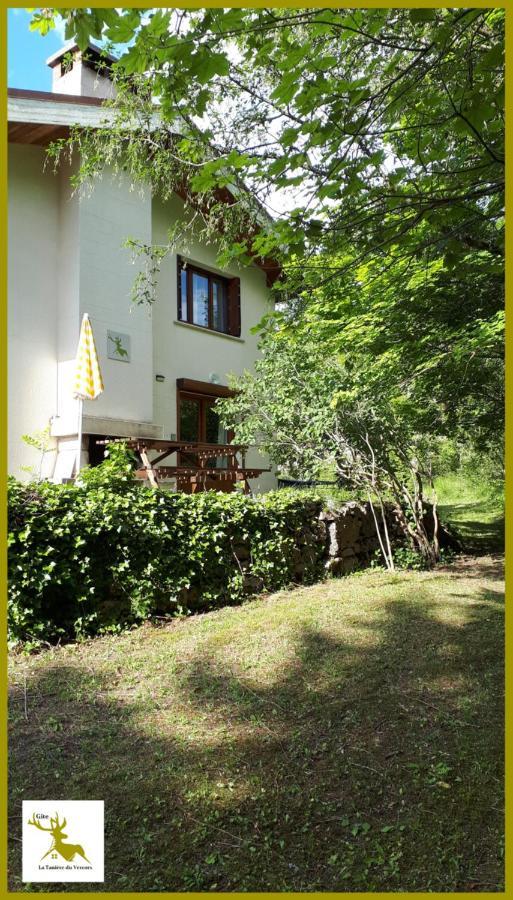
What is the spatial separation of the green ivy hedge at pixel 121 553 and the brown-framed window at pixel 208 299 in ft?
22.0

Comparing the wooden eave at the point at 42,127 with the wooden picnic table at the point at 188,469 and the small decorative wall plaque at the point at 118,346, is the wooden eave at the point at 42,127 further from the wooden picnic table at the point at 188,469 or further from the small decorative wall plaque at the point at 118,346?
the wooden picnic table at the point at 188,469

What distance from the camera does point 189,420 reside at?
12195mm

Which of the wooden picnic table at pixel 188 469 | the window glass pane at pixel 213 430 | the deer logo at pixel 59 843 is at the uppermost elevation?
the window glass pane at pixel 213 430

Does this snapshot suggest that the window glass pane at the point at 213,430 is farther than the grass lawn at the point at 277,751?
Yes

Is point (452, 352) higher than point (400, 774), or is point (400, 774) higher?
point (452, 352)

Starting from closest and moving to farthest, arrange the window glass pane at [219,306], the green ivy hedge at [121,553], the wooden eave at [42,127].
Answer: the green ivy hedge at [121,553] → the wooden eave at [42,127] → the window glass pane at [219,306]

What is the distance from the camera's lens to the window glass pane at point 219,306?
43.5 ft

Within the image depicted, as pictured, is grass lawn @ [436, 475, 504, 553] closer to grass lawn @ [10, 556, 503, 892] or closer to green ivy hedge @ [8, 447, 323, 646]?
green ivy hedge @ [8, 447, 323, 646]

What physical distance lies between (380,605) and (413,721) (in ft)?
8.50

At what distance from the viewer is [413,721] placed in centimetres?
352

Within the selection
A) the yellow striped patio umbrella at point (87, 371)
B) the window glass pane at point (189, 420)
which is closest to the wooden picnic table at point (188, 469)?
the yellow striped patio umbrella at point (87, 371)

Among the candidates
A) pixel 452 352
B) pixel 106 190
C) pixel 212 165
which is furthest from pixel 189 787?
pixel 106 190

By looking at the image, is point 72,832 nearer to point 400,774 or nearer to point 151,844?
point 151,844

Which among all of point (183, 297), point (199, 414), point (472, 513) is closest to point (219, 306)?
point (183, 297)
